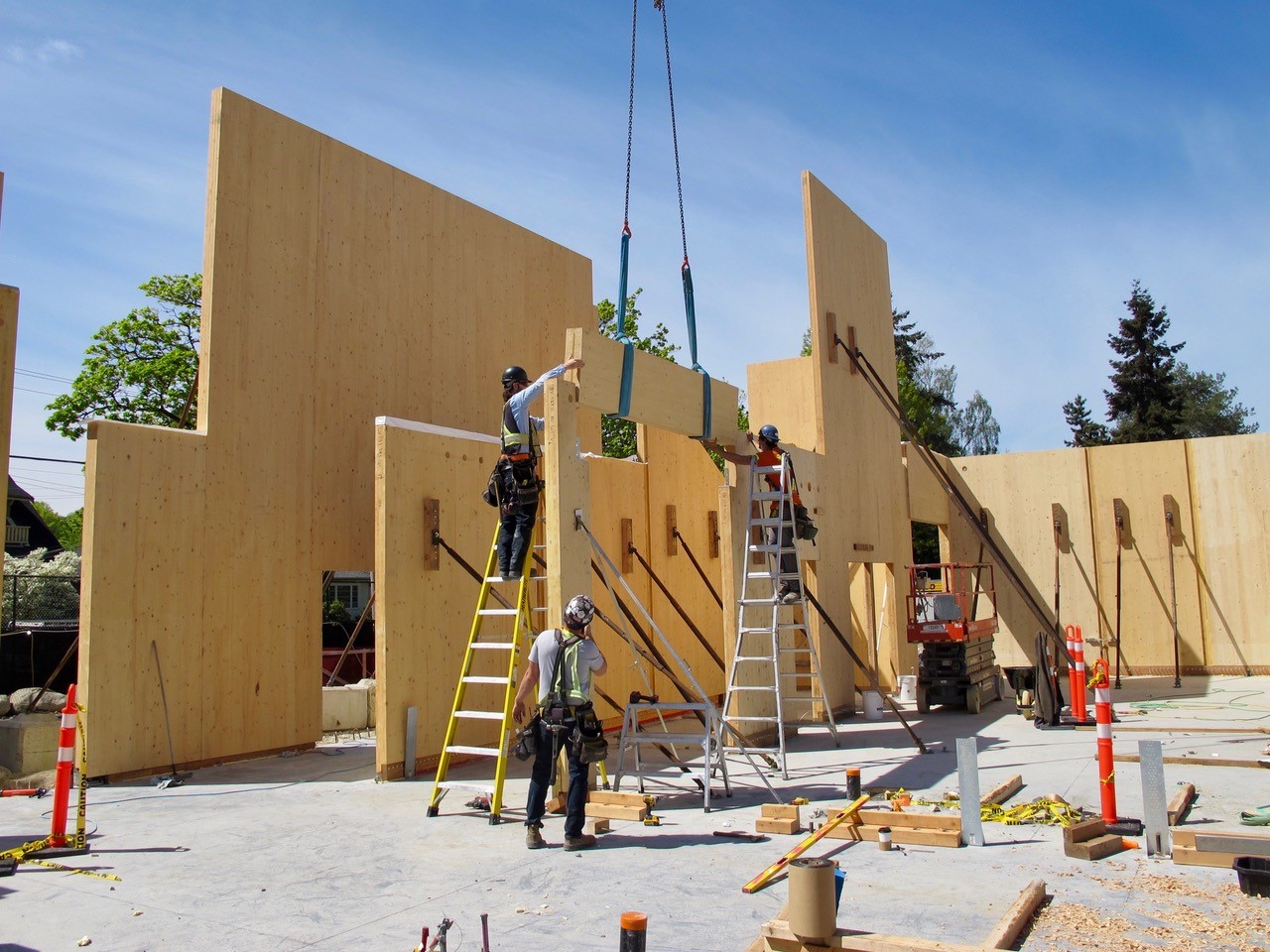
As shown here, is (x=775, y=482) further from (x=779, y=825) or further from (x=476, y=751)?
(x=779, y=825)

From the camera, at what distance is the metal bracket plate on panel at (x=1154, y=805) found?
5523 millimetres

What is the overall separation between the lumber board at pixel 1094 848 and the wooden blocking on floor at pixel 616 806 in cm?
273

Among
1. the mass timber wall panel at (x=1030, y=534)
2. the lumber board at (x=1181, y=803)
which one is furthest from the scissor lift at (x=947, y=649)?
the lumber board at (x=1181, y=803)

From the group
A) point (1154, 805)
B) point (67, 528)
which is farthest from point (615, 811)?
point (67, 528)

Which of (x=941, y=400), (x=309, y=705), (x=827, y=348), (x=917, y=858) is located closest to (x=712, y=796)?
(x=917, y=858)

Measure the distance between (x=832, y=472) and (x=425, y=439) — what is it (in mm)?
5473

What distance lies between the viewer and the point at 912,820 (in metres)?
6.24

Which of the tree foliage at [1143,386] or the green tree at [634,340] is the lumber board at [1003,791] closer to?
the green tree at [634,340]

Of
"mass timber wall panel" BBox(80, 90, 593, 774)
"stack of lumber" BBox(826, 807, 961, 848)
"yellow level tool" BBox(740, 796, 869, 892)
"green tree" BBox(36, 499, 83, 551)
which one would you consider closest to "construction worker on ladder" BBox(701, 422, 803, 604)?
"mass timber wall panel" BBox(80, 90, 593, 774)

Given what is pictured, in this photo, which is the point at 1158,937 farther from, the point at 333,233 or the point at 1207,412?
the point at 1207,412

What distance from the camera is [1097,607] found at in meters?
17.0

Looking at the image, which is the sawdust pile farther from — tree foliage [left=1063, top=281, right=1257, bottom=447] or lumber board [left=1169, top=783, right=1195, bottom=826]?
tree foliage [left=1063, top=281, right=1257, bottom=447]

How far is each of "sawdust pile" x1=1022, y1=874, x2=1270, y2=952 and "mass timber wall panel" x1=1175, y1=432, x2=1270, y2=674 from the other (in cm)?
1286

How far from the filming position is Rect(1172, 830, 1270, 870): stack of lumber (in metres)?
5.27
